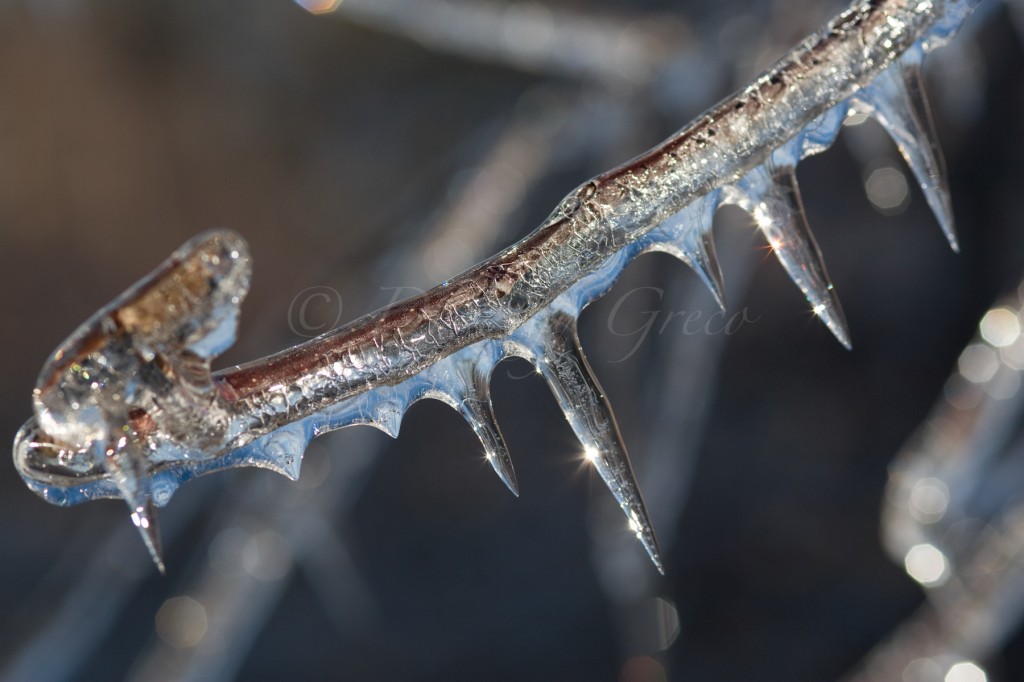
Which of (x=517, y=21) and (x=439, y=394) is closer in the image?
(x=439, y=394)

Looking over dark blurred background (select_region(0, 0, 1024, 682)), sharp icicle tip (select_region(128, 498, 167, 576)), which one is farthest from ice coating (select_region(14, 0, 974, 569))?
dark blurred background (select_region(0, 0, 1024, 682))

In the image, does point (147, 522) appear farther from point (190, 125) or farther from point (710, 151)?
point (190, 125)

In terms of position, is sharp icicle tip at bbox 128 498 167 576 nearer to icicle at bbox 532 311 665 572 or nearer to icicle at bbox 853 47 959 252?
icicle at bbox 532 311 665 572

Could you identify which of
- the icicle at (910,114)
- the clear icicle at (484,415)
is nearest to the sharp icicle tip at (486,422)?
the clear icicle at (484,415)

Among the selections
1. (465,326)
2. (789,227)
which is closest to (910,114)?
(789,227)

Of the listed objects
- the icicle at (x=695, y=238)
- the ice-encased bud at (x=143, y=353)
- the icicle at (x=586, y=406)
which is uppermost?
the ice-encased bud at (x=143, y=353)

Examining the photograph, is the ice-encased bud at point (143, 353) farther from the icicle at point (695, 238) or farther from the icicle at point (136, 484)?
the icicle at point (695, 238)

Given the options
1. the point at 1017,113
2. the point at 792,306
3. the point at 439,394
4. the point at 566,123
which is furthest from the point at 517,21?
the point at 439,394

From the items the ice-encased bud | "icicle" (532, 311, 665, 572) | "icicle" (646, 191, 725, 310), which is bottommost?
"icicle" (532, 311, 665, 572)

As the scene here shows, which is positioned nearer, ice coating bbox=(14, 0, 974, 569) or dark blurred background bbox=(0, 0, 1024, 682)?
ice coating bbox=(14, 0, 974, 569)
